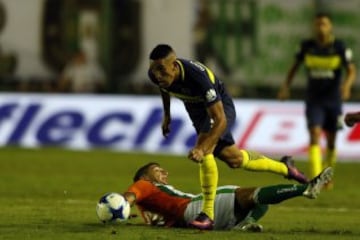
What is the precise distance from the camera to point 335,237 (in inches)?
487

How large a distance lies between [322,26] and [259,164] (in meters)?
5.24

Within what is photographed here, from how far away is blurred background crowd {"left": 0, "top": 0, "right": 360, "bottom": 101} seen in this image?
29656mm

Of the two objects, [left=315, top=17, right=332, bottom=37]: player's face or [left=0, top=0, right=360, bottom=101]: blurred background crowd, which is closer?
[left=315, top=17, right=332, bottom=37]: player's face

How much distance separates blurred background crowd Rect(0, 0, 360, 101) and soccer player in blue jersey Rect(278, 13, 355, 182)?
9.30 meters

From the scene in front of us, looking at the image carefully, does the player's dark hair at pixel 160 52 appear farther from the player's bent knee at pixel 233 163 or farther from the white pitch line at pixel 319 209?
the white pitch line at pixel 319 209

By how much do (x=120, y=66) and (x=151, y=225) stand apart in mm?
17325

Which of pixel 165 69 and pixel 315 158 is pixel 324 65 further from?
pixel 165 69

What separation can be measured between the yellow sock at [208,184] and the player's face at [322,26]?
637cm

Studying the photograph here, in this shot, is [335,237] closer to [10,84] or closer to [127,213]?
[127,213]

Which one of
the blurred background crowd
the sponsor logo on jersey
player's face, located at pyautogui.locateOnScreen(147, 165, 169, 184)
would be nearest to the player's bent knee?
player's face, located at pyautogui.locateOnScreen(147, 165, 169, 184)

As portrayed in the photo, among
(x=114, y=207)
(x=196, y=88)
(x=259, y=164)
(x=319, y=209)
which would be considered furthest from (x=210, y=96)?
(x=319, y=209)

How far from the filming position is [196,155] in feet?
40.8

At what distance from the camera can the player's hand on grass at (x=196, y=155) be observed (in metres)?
12.4

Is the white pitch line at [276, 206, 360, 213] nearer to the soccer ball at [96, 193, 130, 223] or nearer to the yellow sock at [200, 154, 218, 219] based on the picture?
the yellow sock at [200, 154, 218, 219]
